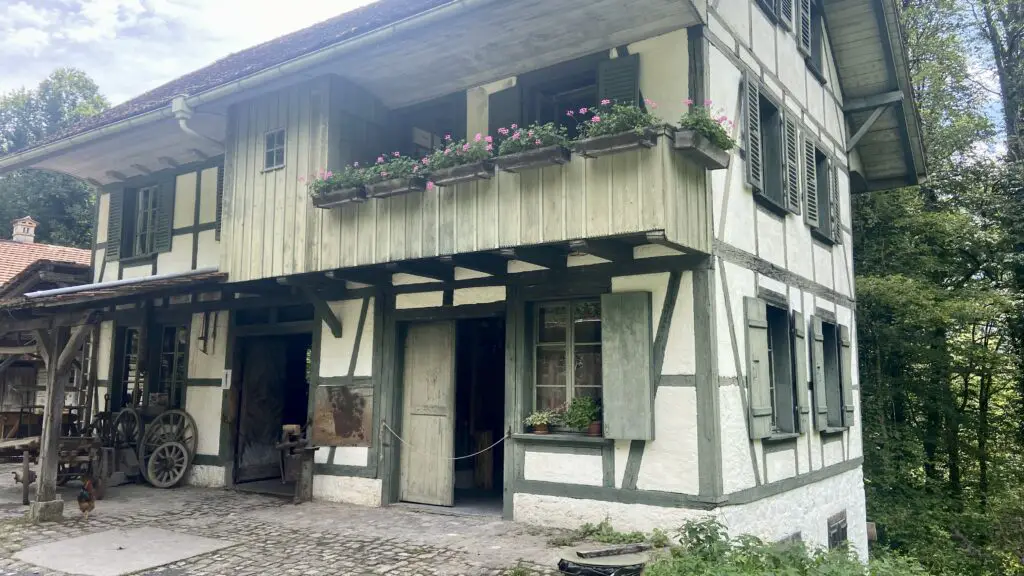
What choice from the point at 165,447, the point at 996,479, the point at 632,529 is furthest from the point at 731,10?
the point at 996,479

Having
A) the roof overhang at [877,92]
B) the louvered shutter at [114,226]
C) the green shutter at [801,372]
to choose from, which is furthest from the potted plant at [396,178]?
the roof overhang at [877,92]

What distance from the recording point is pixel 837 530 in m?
10.1

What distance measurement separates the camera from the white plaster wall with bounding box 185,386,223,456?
1060 cm

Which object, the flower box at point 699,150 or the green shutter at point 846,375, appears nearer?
the flower box at point 699,150

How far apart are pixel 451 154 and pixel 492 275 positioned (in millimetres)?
Result: 1551

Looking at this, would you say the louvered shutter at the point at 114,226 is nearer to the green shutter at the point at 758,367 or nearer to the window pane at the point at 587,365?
the window pane at the point at 587,365

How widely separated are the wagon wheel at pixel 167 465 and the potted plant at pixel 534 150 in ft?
22.1

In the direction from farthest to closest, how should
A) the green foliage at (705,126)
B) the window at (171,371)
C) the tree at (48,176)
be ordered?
the tree at (48,176) < the window at (171,371) < the green foliage at (705,126)

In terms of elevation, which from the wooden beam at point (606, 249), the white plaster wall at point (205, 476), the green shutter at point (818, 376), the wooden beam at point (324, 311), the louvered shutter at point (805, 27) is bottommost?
the white plaster wall at point (205, 476)

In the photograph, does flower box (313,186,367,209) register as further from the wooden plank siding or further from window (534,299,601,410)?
window (534,299,601,410)

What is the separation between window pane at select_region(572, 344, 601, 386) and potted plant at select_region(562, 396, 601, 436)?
188mm

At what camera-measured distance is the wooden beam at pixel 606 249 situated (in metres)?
6.52

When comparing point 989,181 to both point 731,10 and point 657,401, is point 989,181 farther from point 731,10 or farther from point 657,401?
point 657,401

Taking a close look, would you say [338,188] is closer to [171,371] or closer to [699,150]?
[699,150]
